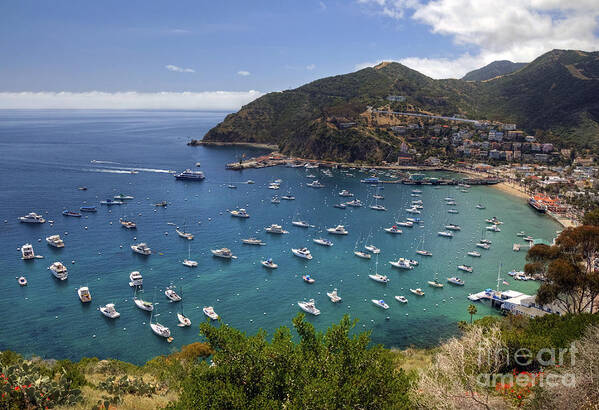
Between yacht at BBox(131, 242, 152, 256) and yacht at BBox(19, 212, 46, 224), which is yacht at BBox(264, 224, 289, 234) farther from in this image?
yacht at BBox(19, 212, 46, 224)

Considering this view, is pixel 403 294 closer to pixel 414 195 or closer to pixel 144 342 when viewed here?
pixel 144 342

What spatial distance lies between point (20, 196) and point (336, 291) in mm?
64364

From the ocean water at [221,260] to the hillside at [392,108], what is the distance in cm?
4115

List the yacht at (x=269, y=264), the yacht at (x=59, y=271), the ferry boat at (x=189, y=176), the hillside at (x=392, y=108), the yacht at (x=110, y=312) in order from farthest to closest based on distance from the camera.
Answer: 1. the hillside at (x=392, y=108)
2. the ferry boat at (x=189, y=176)
3. the yacht at (x=269, y=264)
4. the yacht at (x=59, y=271)
5. the yacht at (x=110, y=312)

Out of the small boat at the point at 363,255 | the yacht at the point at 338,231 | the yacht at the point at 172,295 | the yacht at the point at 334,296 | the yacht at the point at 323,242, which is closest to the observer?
the yacht at the point at 172,295

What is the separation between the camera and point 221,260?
1924 inches

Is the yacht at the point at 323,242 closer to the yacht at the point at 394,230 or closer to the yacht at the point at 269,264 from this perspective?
the yacht at the point at 269,264

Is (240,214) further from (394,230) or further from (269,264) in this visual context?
(394,230)

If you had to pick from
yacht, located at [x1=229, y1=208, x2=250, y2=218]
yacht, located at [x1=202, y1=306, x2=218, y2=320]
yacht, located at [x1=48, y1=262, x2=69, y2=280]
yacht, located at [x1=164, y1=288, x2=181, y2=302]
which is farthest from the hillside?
yacht, located at [x1=202, y1=306, x2=218, y2=320]

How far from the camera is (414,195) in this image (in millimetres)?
87000

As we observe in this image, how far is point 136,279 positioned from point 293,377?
3145cm

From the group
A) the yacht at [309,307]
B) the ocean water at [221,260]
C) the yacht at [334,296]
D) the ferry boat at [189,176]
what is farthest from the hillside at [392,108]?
the yacht at [309,307]

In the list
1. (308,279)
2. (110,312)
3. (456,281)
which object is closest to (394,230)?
(456,281)

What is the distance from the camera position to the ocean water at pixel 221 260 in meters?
34.3
